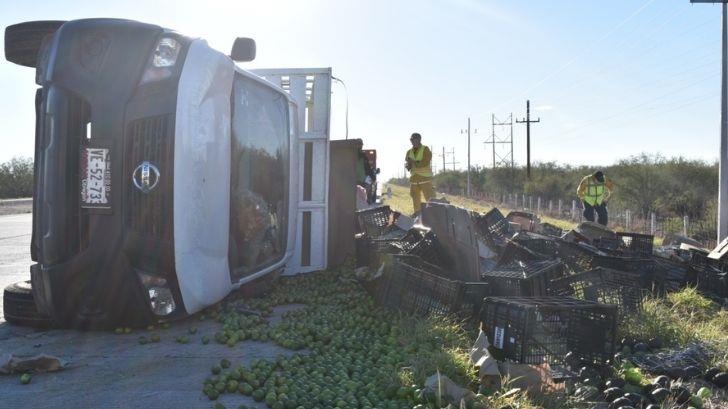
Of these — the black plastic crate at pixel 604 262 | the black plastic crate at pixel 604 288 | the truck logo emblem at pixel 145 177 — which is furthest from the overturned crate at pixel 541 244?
the truck logo emblem at pixel 145 177

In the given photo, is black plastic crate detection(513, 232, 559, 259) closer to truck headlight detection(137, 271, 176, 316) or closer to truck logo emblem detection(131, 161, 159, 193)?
truck headlight detection(137, 271, 176, 316)

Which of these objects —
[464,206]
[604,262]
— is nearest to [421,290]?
[604,262]

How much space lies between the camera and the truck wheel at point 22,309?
512 centimetres

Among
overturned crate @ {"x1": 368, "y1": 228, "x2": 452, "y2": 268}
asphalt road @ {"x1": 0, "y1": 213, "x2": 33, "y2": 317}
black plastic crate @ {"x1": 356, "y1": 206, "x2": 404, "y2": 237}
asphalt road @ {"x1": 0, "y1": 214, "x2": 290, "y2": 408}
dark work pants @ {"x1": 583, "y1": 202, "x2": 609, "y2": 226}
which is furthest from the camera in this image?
dark work pants @ {"x1": 583, "y1": 202, "x2": 609, "y2": 226}

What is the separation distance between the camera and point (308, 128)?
8133mm

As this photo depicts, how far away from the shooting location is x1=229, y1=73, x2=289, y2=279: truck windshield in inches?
219

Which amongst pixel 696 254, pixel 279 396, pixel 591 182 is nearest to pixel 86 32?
pixel 279 396

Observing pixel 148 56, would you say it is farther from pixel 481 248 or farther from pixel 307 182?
pixel 481 248

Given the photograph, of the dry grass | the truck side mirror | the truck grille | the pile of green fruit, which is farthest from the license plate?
the dry grass

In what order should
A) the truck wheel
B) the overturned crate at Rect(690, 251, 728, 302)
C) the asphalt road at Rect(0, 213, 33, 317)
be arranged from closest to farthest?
the truck wheel → the overturned crate at Rect(690, 251, 728, 302) → the asphalt road at Rect(0, 213, 33, 317)

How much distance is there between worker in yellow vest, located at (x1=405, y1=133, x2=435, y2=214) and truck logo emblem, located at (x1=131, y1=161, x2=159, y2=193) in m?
7.39

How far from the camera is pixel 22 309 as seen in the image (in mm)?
5203

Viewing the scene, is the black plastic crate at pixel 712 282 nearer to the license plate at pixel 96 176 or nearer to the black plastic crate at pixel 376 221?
the black plastic crate at pixel 376 221

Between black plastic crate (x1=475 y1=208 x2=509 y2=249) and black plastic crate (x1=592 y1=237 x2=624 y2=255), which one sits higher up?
black plastic crate (x1=475 y1=208 x2=509 y2=249)
